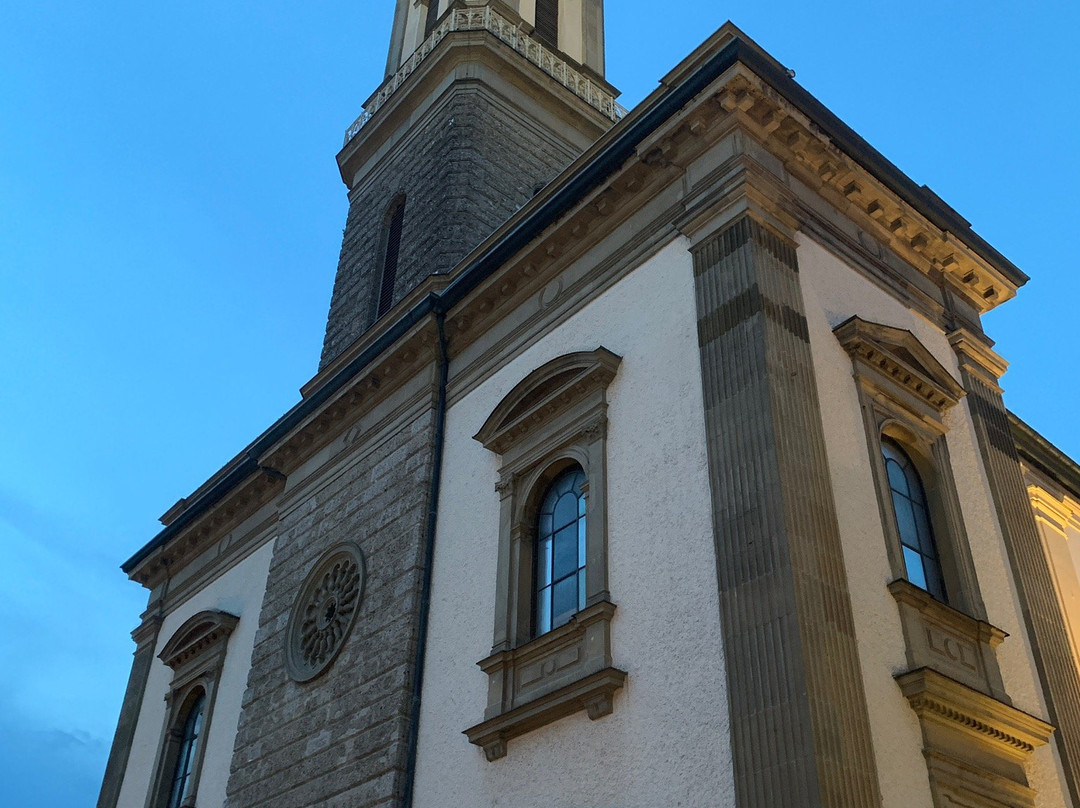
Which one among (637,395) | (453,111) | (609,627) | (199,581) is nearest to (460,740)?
(609,627)

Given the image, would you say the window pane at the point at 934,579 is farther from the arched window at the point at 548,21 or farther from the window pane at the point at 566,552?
the arched window at the point at 548,21

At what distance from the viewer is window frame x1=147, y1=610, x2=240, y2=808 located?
17469mm

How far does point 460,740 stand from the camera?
12.0 m

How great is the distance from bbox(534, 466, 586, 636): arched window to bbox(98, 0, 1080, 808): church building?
4 centimetres

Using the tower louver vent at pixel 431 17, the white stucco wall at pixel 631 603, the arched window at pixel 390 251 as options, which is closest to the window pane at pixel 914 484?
the white stucco wall at pixel 631 603

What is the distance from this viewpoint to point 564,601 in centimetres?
1187

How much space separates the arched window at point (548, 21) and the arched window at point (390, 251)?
5607 millimetres

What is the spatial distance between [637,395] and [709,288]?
134cm

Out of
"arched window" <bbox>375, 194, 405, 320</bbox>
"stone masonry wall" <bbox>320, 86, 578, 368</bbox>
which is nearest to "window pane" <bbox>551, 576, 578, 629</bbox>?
"stone masonry wall" <bbox>320, 86, 578, 368</bbox>

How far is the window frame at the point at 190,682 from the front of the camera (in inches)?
688

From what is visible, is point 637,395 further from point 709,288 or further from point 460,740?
point 460,740

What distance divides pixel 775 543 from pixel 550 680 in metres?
2.96

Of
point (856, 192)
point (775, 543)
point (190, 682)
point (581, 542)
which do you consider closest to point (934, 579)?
point (775, 543)

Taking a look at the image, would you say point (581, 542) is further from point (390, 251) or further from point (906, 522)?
point (390, 251)
